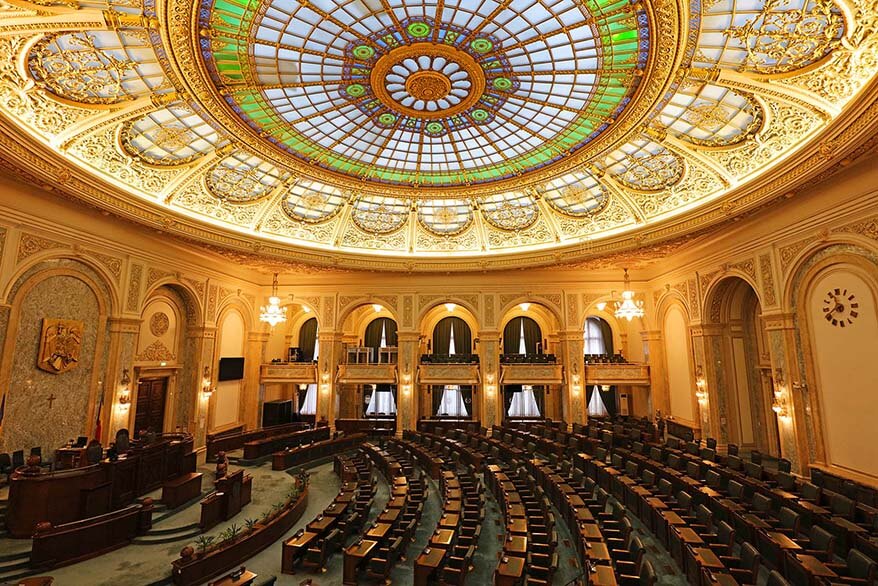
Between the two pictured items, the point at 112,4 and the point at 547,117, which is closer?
the point at 112,4

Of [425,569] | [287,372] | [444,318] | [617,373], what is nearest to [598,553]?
[425,569]

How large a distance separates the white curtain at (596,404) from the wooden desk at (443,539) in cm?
1737

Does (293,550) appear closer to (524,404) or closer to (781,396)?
(781,396)

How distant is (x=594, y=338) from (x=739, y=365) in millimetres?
9683

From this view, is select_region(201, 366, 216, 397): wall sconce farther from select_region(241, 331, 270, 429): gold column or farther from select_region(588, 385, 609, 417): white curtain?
select_region(588, 385, 609, 417): white curtain

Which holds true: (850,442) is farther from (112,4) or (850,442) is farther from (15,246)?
(15,246)

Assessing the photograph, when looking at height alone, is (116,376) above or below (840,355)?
below

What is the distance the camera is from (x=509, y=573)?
19.2 ft

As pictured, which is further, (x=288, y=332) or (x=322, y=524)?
(x=288, y=332)

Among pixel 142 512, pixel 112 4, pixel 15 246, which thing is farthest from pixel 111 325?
pixel 112 4

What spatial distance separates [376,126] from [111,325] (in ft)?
30.3

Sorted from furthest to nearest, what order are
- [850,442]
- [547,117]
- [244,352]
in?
[244,352]
[547,117]
[850,442]

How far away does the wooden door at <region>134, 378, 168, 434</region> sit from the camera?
14.5 meters

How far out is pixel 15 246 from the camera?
10.3 metres
